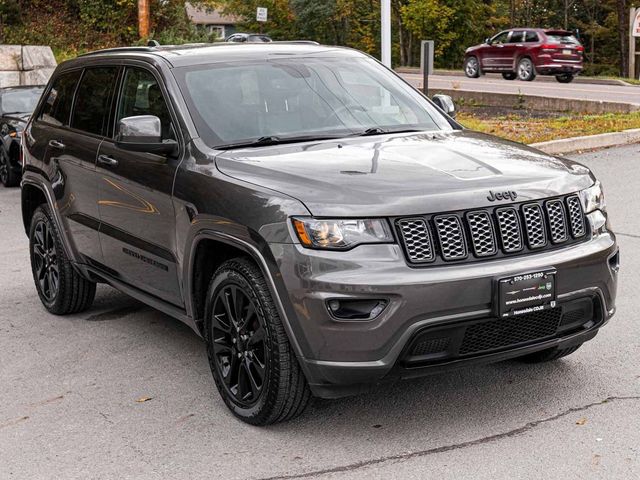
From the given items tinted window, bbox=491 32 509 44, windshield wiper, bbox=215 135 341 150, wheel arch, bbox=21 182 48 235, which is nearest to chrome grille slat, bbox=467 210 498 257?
windshield wiper, bbox=215 135 341 150

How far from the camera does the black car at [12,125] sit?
15.0 m

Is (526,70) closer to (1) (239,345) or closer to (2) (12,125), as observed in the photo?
(2) (12,125)

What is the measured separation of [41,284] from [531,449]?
4147 mm

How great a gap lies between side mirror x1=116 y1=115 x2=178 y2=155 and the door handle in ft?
1.98

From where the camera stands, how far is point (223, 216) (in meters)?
4.78

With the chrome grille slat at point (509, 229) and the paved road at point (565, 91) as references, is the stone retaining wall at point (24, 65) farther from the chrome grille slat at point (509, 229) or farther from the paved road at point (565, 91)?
the chrome grille slat at point (509, 229)

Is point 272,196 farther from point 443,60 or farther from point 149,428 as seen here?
point 443,60

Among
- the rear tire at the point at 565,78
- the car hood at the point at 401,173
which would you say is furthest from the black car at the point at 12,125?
the rear tire at the point at 565,78

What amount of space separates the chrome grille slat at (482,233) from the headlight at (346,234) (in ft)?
1.22

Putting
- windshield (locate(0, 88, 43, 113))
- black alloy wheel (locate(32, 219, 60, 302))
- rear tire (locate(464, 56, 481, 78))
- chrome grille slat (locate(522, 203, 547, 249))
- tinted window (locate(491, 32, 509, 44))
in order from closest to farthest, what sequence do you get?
chrome grille slat (locate(522, 203, 547, 249)) → black alloy wheel (locate(32, 219, 60, 302)) → windshield (locate(0, 88, 43, 113)) → tinted window (locate(491, 32, 509, 44)) → rear tire (locate(464, 56, 481, 78))

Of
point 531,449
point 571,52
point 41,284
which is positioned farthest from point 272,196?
point 571,52

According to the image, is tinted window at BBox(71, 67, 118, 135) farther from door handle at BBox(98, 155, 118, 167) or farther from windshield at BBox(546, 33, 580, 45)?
windshield at BBox(546, 33, 580, 45)

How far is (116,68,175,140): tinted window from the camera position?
5.61 m

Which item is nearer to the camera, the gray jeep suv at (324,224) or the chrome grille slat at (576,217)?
the gray jeep suv at (324,224)
